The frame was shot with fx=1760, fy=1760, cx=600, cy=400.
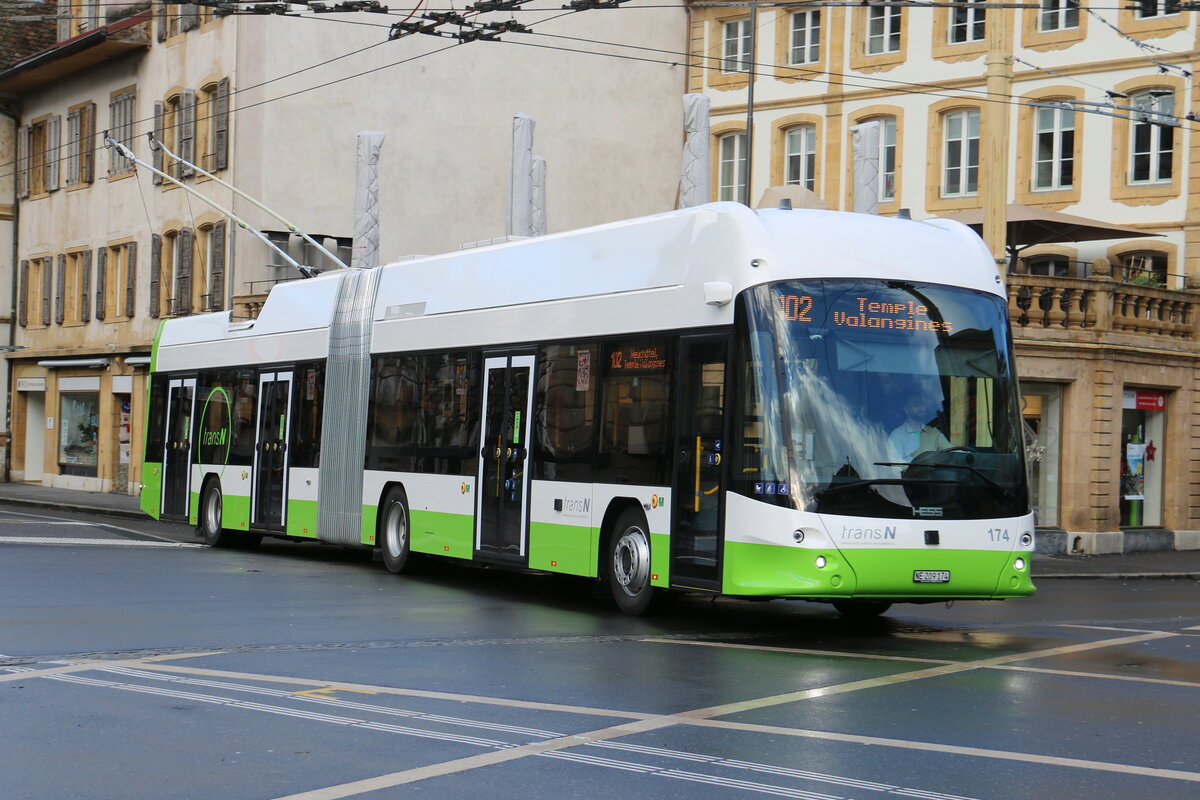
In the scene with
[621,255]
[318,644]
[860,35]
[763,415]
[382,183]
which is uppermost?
[860,35]

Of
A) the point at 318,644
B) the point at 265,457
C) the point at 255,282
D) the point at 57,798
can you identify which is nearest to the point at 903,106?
the point at 255,282

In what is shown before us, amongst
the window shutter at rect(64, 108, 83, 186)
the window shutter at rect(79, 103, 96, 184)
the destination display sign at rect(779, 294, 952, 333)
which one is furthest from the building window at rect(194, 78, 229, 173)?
the destination display sign at rect(779, 294, 952, 333)

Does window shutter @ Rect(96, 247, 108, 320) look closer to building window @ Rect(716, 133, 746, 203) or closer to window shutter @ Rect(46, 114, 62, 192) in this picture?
window shutter @ Rect(46, 114, 62, 192)

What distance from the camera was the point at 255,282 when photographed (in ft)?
129

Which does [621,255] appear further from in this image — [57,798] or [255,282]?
[255,282]

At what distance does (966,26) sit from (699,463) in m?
26.5

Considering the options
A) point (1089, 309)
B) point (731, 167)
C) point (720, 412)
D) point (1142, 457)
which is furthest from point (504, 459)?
point (731, 167)

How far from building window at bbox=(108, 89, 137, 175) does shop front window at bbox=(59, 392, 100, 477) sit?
6.11 meters

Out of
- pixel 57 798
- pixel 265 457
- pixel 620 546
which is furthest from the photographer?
pixel 265 457

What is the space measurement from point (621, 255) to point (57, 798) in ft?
30.0

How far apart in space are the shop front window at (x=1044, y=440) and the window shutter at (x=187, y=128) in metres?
21.3

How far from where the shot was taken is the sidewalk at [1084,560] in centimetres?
2544

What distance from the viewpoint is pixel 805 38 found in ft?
135

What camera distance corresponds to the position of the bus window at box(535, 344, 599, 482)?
51.0ft
